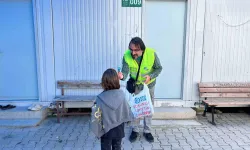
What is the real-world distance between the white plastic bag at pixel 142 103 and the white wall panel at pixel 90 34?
1.62 metres

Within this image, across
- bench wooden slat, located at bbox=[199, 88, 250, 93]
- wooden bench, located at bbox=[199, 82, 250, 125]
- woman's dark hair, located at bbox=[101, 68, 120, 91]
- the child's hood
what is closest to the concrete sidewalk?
wooden bench, located at bbox=[199, 82, 250, 125]

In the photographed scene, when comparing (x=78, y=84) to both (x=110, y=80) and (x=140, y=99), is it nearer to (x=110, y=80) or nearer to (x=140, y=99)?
(x=140, y=99)

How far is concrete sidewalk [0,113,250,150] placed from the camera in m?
3.46

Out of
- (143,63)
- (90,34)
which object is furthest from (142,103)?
(90,34)

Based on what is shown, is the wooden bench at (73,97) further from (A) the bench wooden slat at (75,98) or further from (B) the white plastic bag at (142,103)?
(B) the white plastic bag at (142,103)

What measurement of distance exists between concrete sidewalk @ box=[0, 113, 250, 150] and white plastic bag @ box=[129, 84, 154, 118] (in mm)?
640

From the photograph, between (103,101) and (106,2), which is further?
(106,2)

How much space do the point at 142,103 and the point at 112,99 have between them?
0.95m

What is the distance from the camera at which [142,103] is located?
3.18 meters

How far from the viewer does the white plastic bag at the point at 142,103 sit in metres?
3.16

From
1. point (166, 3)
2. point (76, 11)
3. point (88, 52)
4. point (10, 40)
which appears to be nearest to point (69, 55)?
point (88, 52)

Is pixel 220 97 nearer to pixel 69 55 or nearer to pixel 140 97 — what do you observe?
Result: pixel 140 97

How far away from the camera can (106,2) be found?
14.6 ft

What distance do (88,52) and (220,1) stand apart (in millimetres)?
3021
